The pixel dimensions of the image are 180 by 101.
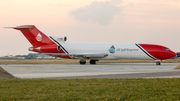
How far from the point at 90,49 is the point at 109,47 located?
370 centimetres

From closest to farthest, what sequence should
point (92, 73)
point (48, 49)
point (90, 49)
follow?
point (92, 73)
point (48, 49)
point (90, 49)

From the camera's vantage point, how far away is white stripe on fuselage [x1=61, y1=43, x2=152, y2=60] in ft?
143

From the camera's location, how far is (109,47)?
45.2 m

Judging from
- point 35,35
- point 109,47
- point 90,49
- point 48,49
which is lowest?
point 90,49

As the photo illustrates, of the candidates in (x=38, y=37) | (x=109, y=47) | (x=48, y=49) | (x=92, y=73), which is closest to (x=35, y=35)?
(x=38, y=37)

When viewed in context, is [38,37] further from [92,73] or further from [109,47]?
[92,73]

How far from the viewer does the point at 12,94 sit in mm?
9133

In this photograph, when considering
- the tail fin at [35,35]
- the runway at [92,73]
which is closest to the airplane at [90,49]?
the tail fin at [35,35]

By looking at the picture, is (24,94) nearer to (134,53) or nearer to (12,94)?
(12,94)

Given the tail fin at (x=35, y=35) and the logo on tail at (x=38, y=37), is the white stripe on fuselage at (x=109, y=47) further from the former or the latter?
the logo on tail at (x=38, y=37)

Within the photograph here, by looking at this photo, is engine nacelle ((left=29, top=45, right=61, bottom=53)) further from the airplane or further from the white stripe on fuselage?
the white stripe on fuselage

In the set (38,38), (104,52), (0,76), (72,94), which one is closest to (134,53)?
(104,52)

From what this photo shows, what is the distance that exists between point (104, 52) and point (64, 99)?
121 ft

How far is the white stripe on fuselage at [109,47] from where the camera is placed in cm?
4359
